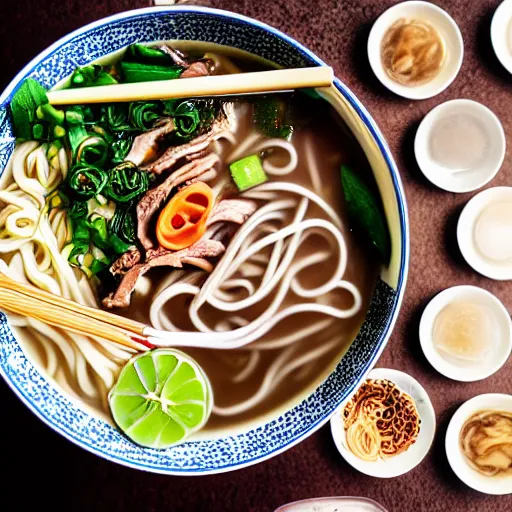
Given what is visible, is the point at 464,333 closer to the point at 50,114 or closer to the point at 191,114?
the point at 191,114

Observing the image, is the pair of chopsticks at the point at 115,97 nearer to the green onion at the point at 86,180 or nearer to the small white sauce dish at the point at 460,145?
the green onion at the point at 86,180

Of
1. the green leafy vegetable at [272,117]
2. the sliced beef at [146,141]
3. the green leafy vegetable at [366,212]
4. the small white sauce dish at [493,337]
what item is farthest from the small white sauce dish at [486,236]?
the sliced beef at [146,141]

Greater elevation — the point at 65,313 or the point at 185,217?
the point at 185,217

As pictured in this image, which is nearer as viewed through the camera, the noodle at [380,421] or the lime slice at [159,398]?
the lime slice at [159,398]

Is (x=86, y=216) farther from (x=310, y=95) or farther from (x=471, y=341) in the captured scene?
(x=471, y=341)

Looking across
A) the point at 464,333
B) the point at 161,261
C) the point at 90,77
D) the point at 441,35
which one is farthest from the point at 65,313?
the point at 441,35

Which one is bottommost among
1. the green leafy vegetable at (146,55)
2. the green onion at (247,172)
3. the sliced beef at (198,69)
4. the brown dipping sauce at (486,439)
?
the brown dipping sauce at (486,439)

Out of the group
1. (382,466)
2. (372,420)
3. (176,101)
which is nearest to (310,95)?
(176,101)
